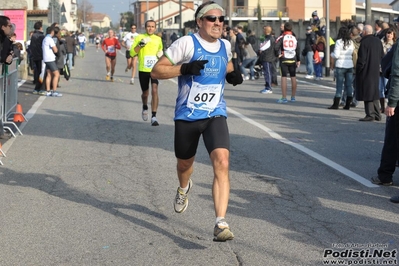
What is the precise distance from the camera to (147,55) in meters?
14.4

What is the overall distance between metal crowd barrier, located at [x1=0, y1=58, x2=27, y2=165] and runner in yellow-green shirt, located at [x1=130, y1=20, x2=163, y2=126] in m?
2.15

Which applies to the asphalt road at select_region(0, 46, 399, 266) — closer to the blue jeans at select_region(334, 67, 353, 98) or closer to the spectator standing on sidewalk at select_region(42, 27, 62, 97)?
the blue jeans at select_region(334, 67, 353, 98)

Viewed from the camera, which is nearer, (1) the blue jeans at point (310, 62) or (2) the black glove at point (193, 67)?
(2) the black glove at point (193, 67)

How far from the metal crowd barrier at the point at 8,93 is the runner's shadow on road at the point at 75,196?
3.18 meters

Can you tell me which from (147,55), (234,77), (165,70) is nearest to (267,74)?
(147,55)

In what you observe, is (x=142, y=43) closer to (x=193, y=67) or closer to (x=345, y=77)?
(x=345, y=77)

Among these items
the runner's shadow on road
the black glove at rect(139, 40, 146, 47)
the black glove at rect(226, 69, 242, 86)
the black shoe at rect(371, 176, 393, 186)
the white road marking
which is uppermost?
the black glove at rect(139, 40, 146, 47)

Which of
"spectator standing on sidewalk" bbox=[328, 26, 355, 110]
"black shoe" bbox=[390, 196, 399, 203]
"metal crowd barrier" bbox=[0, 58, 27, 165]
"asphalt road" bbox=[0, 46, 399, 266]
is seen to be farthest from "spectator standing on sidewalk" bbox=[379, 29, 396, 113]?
"black shoe" bbox=[390, 196, 399, 203]

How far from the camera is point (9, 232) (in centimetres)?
668

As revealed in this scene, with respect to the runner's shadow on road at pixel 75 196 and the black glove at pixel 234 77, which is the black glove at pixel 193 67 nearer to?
the black glove at pixel 234 77

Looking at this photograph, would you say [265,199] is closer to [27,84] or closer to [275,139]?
[275,139]

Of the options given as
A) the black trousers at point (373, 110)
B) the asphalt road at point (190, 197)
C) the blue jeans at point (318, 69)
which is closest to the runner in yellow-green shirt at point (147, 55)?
the asphalt road at point (190, 197)

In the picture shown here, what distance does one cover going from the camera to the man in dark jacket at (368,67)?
46.9 feet

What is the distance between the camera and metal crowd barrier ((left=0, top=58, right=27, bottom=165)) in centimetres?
1268
